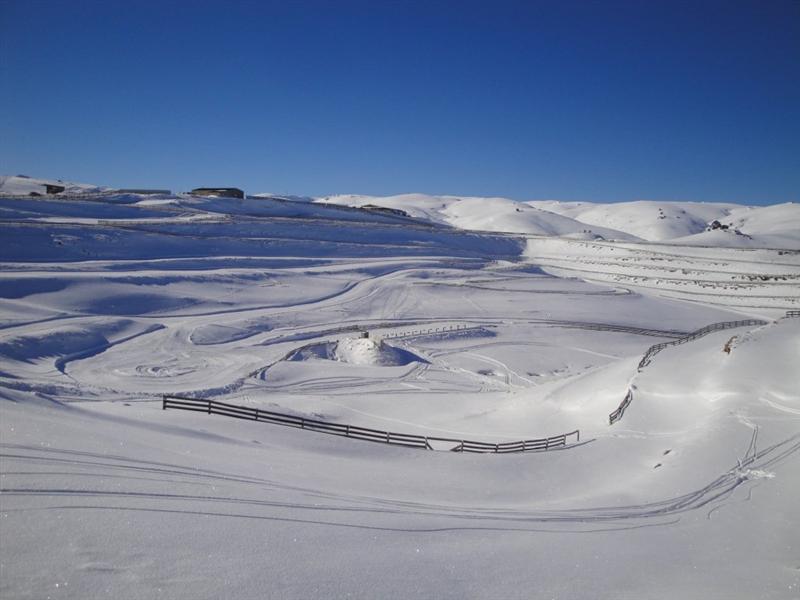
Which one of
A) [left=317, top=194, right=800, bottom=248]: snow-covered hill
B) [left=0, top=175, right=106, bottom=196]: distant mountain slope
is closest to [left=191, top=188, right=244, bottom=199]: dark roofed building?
[left=0, top=175, right=106, bottom=196]: distant mountain slope

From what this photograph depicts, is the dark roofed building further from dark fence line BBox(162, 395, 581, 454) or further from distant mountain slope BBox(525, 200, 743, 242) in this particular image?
distant mountain slope BBox(525, 200, 743, 242)

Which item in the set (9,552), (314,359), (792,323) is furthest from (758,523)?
(792,323)

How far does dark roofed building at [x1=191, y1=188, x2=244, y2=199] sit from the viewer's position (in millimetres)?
95938

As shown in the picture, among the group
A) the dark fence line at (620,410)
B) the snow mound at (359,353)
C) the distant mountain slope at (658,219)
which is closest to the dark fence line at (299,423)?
the dark fence line at (620,410)

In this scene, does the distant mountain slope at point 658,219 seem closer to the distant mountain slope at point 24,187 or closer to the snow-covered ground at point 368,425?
the snow-covered ground at point 368,425

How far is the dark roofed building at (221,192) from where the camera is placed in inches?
3777

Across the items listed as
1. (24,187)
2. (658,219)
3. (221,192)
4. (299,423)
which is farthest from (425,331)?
(658,219)

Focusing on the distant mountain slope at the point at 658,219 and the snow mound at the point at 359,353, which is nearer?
the snow mound at the point at 359,353

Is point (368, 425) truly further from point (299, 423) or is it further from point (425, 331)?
point (425, 331)

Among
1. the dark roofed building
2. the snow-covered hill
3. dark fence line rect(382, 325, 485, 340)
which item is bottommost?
dark fence line rect(382, 325, 485, 340)

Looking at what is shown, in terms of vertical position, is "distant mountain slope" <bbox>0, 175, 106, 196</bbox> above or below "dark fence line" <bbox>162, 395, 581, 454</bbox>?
above

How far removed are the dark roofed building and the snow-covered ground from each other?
34.0 metres

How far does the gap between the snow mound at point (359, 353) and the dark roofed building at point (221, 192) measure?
69378mm

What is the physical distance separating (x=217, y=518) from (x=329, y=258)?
58227mm
